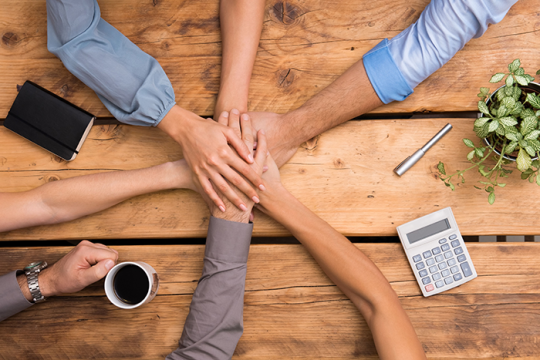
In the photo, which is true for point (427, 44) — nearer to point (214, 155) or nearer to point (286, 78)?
point (286, 78)

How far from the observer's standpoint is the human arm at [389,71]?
0.85m

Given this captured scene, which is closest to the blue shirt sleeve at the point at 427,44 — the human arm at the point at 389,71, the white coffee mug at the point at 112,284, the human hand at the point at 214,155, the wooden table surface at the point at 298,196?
the human arm at the point at 389,71

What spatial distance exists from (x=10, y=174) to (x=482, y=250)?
144 cm

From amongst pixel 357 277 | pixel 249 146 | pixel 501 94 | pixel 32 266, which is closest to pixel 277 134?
pixel 249 146

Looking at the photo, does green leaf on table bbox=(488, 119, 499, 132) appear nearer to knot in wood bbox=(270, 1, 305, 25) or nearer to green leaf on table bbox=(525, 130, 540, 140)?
green leaf on table bbox=(525, 130, 540, 140)

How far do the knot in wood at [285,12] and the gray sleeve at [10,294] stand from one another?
1081mm

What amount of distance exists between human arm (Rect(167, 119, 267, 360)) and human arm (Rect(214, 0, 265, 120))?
0.35 feet

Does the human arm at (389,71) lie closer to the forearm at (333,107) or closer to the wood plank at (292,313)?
the forearm at (333,107)

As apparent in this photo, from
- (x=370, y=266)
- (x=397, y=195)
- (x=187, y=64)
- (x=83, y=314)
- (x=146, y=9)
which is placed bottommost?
(x=83, y=314)

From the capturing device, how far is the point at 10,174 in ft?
3.45

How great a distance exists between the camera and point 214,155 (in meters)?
0.94

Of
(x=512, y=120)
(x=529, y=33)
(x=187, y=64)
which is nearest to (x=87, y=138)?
(x=187, y=64)

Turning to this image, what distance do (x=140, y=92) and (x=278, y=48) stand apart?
430mm

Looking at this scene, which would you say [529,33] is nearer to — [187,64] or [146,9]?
[187,64]
